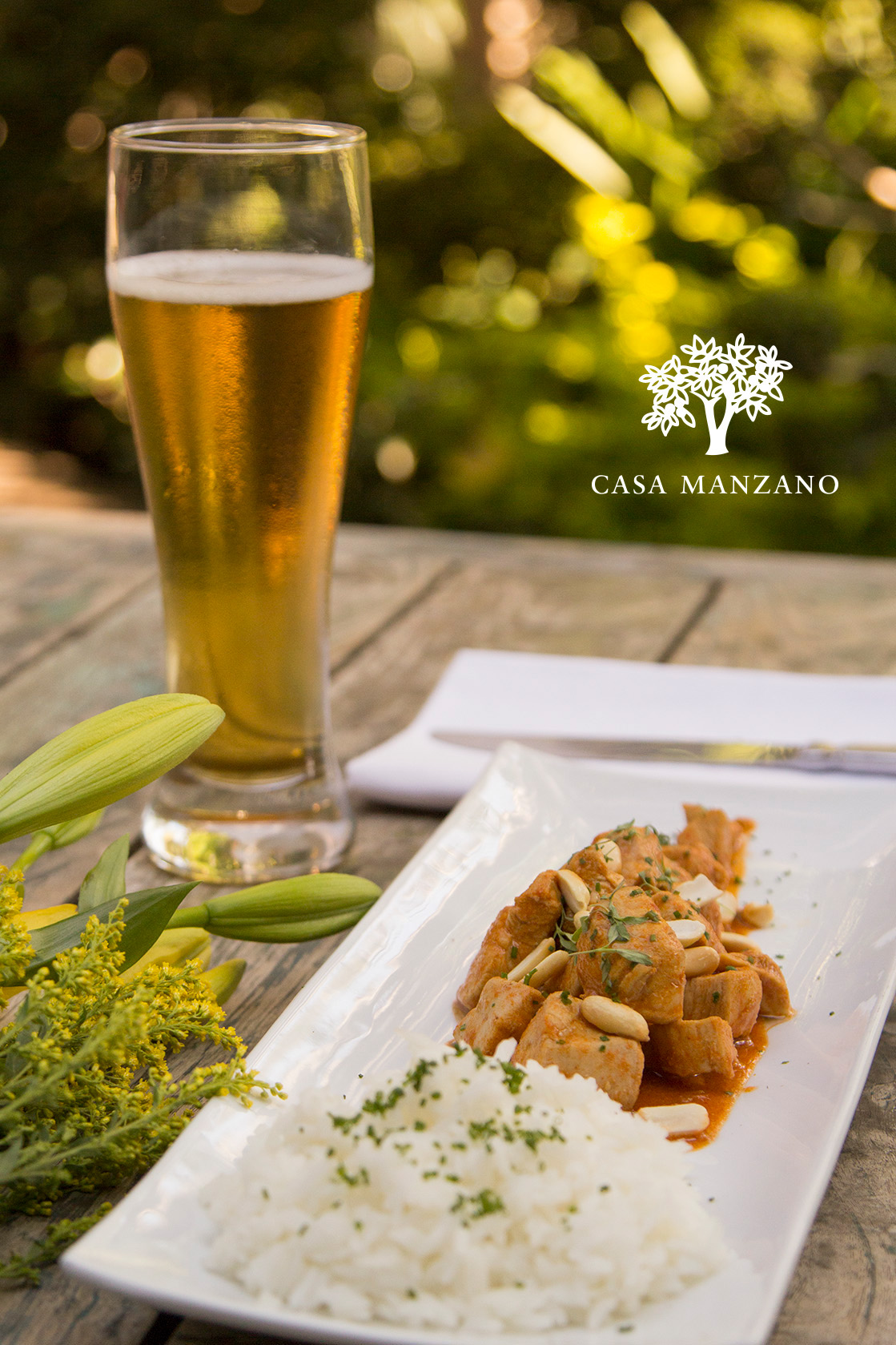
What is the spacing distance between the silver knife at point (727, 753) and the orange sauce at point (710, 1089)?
664mm

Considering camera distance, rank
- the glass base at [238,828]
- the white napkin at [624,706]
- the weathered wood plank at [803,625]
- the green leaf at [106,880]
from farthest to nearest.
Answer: the weathered wood plank at [803,625] < the white napkin at [624,706] < the glass base at [238,828] < the green leaf at [106,880]

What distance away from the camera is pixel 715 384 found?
13.6 ft

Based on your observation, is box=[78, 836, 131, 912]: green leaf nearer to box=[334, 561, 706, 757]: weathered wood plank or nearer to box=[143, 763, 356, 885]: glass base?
box=[143, 763, 356, 885]: glass base

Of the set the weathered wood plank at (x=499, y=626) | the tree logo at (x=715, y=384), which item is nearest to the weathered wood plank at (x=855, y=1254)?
the weathered wood plank at (x=499, y=626)

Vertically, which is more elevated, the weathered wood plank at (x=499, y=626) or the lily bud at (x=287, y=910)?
the lily bud at (x=287, y=910)

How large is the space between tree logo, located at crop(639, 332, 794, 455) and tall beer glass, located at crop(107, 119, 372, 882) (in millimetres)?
2574

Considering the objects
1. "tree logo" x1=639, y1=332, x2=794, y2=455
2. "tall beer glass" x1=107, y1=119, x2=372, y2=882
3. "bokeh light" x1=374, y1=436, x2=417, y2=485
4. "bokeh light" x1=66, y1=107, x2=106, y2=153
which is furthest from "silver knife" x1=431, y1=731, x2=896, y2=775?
"bokeh light" x1=66, y1=107, x2=106, y2=153

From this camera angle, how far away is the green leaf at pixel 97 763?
113 centimetres

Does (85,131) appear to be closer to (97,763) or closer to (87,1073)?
(97,763)

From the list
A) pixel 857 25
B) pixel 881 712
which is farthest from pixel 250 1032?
pixel 857 25

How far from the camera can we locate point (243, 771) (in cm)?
171

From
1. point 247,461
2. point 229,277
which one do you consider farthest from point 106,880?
point 229,277

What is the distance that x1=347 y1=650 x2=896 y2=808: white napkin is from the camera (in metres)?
1.99

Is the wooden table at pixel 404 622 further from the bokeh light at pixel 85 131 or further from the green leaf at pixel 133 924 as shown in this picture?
the bokeh light at pixel 85 131
